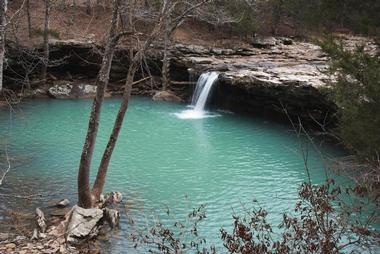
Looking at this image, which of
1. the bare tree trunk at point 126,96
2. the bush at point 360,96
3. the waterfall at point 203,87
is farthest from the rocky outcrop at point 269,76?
the bare tree trunk at point 126,96

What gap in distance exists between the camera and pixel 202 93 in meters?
23.9

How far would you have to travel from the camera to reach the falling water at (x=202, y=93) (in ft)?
75.6

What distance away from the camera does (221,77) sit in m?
22.9

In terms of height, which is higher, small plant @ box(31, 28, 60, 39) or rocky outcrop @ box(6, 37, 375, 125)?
small plant @ box(31, 28, 60, 39)

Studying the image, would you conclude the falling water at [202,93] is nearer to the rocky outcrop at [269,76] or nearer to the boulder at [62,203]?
the rocky outcrop at [269,76]

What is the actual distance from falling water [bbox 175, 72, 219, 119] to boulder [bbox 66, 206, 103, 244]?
13.5m

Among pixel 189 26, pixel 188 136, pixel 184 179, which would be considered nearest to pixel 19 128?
pixel 188 136

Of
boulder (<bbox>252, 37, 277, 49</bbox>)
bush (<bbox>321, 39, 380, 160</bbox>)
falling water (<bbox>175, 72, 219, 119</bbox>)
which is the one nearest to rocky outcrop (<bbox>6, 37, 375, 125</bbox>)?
boulder (<bbox>252, 37, 277, 49</bbox>)

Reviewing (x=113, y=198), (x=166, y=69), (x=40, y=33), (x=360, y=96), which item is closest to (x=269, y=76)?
(x=166, y=69)

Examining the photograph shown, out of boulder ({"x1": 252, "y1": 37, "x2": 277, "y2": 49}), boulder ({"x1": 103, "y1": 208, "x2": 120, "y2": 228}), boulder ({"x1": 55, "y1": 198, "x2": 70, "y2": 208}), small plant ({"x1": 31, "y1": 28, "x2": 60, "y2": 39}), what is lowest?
boulder ({"x1": 55, "y1": 198, "x2": 70, "y2": 208})

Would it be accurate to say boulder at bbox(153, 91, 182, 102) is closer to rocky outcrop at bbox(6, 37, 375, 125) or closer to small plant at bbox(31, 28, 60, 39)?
rocky outcrop at bbox(6, 37, 375, 125)

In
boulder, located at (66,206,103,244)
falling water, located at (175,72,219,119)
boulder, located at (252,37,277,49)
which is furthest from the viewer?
boulder, located at (252,37,277,49)

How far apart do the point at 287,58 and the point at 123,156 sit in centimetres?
1379

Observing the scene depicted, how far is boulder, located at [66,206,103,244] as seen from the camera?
8688mm
